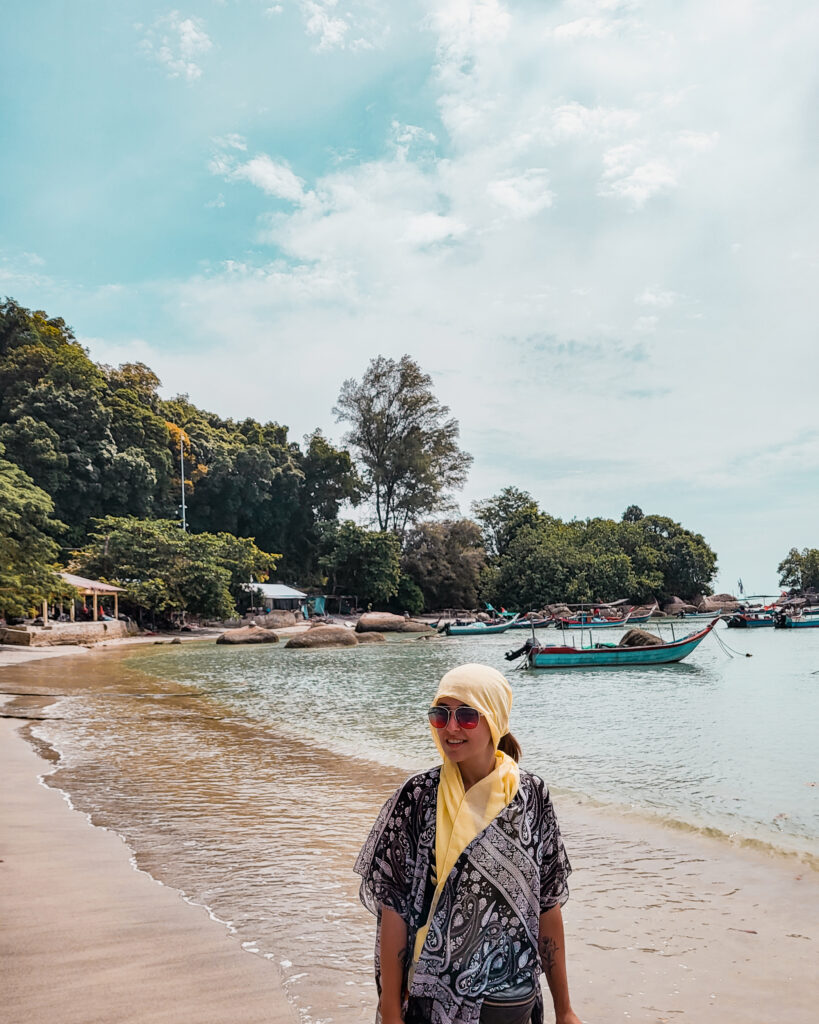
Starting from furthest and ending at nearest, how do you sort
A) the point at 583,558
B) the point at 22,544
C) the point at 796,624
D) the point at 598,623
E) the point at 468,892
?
the point at 583,558 < the point at 598,623 < the point at 796,624 < the point at 22,544 < the point at 468,892

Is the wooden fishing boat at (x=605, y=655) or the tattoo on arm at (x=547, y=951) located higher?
the tattoo on arm at (x=547, y=951)

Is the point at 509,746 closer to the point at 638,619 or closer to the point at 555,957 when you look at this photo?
the point at 555,957

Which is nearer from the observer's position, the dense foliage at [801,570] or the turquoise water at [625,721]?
the turquoise water at [625,721]

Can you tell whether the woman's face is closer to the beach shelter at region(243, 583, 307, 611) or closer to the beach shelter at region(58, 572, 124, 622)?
the beach shelter at region(58, 572, 124, 622)

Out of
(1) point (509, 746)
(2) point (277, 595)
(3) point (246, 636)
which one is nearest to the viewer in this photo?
(1) point (509, 746)

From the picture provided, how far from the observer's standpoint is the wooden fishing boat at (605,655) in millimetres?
23547

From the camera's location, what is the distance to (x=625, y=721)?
504 inches

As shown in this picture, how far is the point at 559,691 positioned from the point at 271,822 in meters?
12.9

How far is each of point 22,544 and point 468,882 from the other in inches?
949

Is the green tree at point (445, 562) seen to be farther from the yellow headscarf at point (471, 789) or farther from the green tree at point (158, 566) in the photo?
the yellow headscarf at point (471, 789)

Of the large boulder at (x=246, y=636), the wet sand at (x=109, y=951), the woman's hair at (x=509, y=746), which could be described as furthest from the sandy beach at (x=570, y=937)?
the large boulder at (x=246, y=636)

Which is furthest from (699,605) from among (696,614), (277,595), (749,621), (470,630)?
(277,595)

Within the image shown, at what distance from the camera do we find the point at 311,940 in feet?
12.5

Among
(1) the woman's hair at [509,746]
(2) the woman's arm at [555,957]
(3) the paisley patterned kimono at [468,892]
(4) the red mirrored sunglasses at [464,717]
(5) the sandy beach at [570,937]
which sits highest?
(4) the red mirrored sunglasses at [464,717]
